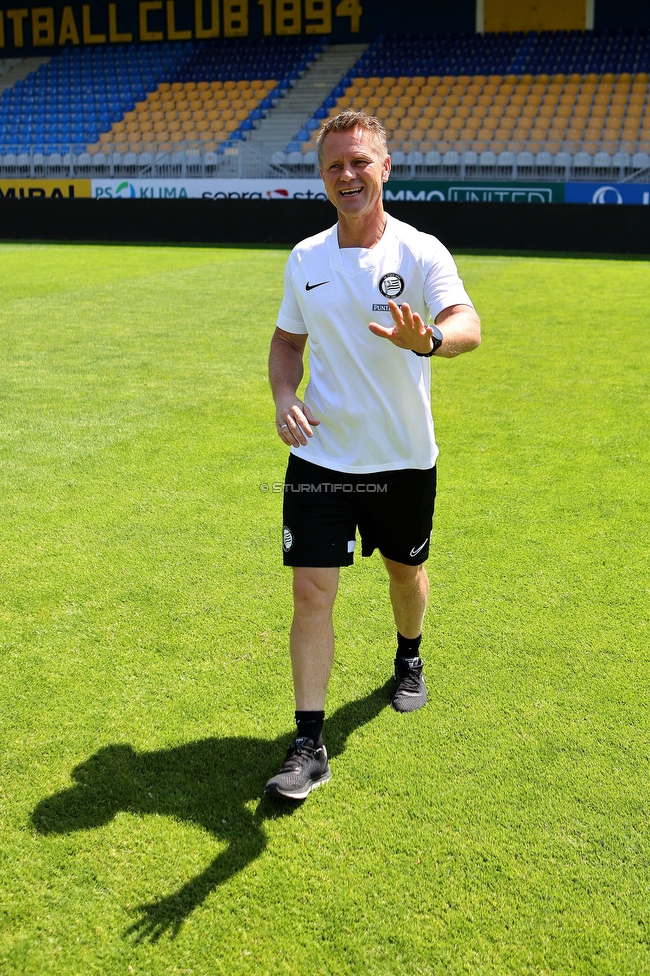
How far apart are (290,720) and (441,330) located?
1480 mm

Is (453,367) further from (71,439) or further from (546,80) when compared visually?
(546,80)

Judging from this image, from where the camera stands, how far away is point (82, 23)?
33406 mm

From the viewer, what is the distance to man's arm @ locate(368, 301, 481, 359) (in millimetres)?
2457

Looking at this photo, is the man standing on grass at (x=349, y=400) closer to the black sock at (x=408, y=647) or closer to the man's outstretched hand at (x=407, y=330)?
the man's outstretched hand at (x=407, y=330)

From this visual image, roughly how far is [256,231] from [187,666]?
18656 mm

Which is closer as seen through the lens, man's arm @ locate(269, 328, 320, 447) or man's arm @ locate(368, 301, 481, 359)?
man's arm @ locate(368, 301, 481, 359)

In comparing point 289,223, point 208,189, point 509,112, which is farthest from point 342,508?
point 509,112

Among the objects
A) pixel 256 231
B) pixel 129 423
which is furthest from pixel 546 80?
pixel 129 423

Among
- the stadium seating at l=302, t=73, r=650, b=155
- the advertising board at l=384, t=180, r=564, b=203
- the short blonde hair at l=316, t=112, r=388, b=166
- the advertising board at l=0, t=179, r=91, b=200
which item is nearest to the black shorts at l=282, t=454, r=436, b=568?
the short blonde hair at l=316, t=112, r=388, b=166

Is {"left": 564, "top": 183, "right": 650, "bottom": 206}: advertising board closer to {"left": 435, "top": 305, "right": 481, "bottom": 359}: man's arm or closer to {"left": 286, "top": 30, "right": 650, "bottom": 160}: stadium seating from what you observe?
{"left": 286, "top": 30, "right": 650, "bottom": 160}: stadium seating

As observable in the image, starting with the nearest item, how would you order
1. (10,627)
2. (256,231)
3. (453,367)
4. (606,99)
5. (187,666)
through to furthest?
1. (187,666)
2. (10,627)
3. (453,367)
4. (256,231)
5. (606,99)

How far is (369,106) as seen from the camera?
26.9 metres

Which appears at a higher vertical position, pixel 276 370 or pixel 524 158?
pixel 276 370

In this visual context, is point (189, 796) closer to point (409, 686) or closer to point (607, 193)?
point (409, 686)
